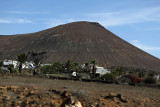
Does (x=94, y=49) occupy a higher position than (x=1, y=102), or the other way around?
(x=94, y=49)

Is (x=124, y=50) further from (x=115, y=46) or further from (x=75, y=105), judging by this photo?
(x=75, y=105)

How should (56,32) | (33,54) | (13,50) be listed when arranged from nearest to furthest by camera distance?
(33,54) → (13,50) → (56,32)

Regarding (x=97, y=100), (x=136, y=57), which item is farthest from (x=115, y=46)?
(x=97, y=100)

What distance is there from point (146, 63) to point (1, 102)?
6166 inches

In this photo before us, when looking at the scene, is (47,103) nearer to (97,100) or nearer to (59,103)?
(59,103)

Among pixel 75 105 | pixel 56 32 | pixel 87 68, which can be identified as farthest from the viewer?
pixel 56 32

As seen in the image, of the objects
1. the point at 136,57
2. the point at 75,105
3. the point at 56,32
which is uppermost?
the point at 56,32

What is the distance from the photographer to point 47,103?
14.5m

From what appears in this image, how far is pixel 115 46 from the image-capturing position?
17538 centimetres

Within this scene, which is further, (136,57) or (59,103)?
(136,57)

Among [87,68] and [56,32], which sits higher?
[56,32]

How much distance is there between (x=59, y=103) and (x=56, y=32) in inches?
7199

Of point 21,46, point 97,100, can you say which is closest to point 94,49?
point 21,46

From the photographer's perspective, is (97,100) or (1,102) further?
(97,100)
